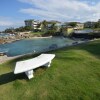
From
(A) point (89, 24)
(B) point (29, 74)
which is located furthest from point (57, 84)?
(A) point (89, 24)

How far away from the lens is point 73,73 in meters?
11.5

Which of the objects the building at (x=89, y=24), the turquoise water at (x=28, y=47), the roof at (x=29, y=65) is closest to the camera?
the roof at (x=29, y=65)

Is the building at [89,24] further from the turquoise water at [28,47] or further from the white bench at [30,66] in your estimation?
the white bench at [30,66]

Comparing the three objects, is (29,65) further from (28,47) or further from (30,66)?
(28,47)

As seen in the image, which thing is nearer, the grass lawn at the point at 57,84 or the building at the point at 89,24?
the grass lawn at the point at 57,84

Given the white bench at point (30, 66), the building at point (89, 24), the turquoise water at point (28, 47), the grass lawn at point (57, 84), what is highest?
the white bench at point (30, 66)

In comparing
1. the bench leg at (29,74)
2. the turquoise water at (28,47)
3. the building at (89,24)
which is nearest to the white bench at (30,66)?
the bench leg at (29,74)

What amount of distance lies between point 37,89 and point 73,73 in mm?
2680

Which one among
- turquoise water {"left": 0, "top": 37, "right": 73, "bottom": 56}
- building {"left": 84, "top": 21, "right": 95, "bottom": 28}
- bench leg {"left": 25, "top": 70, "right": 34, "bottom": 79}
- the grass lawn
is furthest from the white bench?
building {"left": 84, "top": 21, "right": 95, "bottom": 28}

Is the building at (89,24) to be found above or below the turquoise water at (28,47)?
below

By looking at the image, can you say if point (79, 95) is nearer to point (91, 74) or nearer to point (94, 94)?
point (94, 94)

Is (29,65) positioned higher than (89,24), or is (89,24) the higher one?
(29,65)

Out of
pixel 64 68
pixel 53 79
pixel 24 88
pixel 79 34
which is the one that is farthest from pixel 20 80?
pixel 79 34

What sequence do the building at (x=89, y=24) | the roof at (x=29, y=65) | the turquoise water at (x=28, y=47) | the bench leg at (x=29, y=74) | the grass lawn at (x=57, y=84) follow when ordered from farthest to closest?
the building at (x=89, y=24) → the turquoise water at (x=28, y=47) → the bench leg at (x=29, y=74) → the roof at (x=29, y=65) → the grass lawn at (x=57, y=84)
